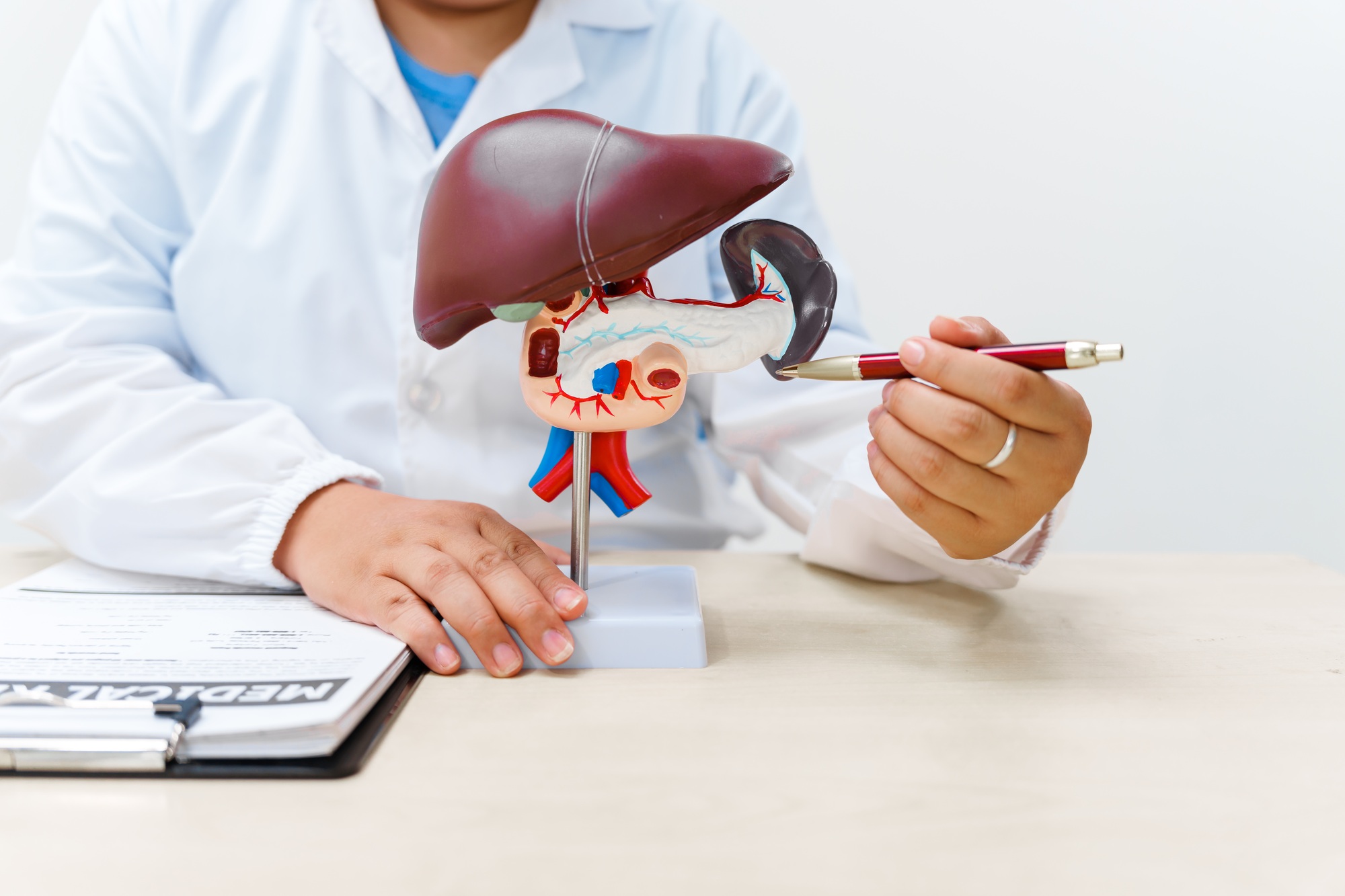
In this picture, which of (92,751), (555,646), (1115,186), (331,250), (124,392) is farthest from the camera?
(1115,186)

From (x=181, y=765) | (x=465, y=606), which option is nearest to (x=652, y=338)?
(x=465, y=606)

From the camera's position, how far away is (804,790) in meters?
0.36

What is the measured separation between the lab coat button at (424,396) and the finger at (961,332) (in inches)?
14.8

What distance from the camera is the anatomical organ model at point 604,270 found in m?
0.41

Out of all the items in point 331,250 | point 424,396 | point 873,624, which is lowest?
point 873,624

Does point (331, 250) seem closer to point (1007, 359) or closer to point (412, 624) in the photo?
point (412, 624)

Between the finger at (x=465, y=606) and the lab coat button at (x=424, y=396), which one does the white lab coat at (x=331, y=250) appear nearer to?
the lab coat button at (x=424, y=396)

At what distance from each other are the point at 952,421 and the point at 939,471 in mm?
34

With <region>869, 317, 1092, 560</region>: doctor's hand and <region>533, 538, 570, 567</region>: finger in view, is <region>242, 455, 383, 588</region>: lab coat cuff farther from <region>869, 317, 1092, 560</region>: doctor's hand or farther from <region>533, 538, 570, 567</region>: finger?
<region>869, 317, 1092, 560</region>: doctor's hand

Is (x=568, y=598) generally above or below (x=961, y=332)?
below

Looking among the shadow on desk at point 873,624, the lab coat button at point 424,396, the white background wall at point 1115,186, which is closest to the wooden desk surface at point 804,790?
the shadow on desk at point 873,624

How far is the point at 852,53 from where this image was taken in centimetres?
114

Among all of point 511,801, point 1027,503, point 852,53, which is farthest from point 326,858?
point 852,53

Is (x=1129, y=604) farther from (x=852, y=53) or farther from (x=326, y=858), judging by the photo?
(x=852, y=53)
